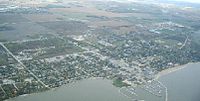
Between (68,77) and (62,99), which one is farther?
(68,77)

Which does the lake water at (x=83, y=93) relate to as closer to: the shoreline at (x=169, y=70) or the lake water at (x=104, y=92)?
the lake water at (x=104, y=92)

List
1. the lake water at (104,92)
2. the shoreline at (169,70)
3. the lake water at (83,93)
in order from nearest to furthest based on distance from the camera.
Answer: the lake water at (83,93)
the lake water at (104,92)
the shoreline at (169,70)

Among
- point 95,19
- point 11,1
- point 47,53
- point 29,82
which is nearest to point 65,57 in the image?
point 47,53

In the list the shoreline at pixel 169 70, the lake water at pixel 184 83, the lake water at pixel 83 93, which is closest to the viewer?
the lake water at pixel 83 93

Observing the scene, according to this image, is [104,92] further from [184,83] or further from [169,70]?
[169,70]

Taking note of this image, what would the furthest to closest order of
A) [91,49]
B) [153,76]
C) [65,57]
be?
[91,49]
[65,57]
[153,76]

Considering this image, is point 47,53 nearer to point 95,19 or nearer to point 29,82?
point 29,82

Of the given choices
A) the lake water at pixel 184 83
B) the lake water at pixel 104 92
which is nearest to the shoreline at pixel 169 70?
the lake water at pixel 184 83

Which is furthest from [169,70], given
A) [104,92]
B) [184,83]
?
[104,92]
